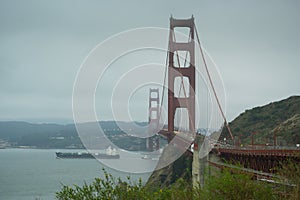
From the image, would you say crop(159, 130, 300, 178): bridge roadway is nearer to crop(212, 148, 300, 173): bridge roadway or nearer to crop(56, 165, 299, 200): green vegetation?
crop(212, 148, 300, 173): bridge roadway

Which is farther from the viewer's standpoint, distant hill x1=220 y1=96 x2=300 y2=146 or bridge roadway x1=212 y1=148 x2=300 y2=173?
distant hill x1=220 y1=96 x2=300 y2=146

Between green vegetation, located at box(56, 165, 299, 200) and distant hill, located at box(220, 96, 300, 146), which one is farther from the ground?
distant hill, located at box(220, 96, 300, 146)

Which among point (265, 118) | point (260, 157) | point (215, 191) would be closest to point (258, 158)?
point (260, 157)

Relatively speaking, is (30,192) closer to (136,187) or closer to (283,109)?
(283,109)

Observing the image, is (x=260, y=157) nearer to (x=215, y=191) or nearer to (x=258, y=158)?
(x=258, y=158)

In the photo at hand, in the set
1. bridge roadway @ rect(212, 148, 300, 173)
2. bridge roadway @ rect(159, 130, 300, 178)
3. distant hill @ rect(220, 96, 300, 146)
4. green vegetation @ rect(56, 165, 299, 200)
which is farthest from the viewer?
distant hill @ rect(220, 96, 300, 146)

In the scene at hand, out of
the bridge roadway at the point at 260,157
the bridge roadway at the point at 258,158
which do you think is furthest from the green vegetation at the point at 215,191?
the bridge roadway at the point at 260,157

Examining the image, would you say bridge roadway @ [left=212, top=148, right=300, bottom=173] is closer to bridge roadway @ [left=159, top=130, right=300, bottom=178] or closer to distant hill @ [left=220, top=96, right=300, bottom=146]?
bridge roadway @ [left=159, top=130, right=300, bottom=178]

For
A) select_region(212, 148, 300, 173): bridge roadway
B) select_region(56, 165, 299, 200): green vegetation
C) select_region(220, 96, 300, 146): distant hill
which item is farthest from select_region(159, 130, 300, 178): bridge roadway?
select_region(220, 96, 300, 146): distant hill

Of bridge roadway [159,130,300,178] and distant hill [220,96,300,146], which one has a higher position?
distant hill [220,96,300,146]

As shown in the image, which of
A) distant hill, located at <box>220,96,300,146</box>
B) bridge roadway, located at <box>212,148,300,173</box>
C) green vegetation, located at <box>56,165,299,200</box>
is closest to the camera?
green vegetation, located at <box>56,165,299,200</box>

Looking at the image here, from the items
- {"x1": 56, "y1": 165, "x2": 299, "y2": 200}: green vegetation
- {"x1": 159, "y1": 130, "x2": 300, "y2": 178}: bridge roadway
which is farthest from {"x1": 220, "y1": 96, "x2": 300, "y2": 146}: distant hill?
{"x1": 56, "y1": 165, "x2": 299, "y2": 200}: green vegetation

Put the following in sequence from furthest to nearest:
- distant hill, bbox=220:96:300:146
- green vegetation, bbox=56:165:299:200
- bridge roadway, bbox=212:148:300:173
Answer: distant hill, bbox=220:96:300:146 → bridge roadway, bbox=212:148:300:173 → green vegetation, bbox=56:165:299:200
